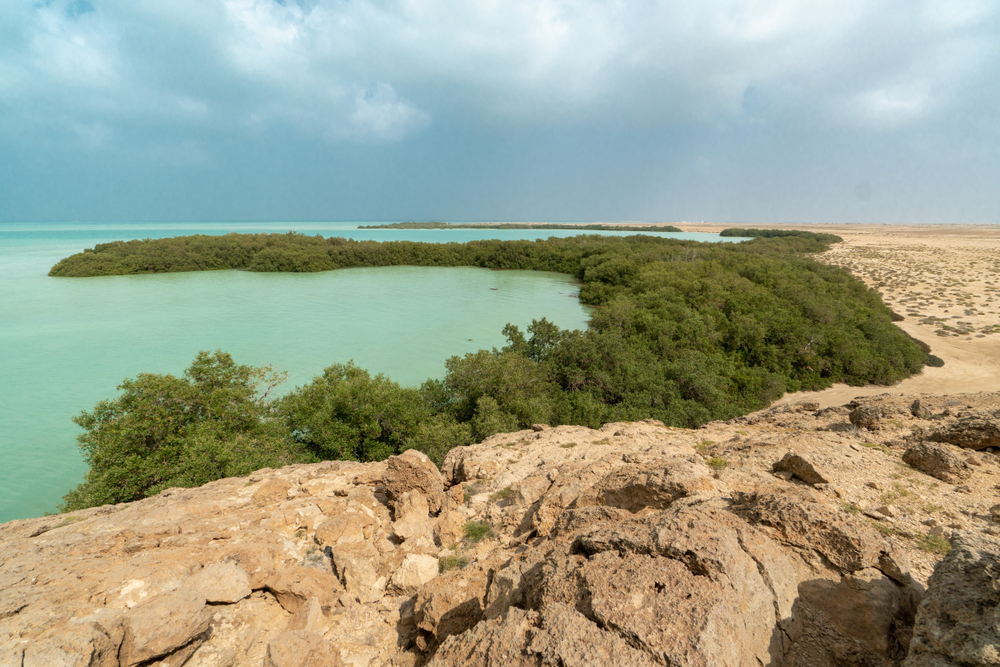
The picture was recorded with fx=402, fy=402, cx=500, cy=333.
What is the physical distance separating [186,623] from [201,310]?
40.0 m

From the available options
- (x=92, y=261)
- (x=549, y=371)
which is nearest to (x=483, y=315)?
(x=549, y=371)

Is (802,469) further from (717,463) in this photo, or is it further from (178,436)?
(178,436)

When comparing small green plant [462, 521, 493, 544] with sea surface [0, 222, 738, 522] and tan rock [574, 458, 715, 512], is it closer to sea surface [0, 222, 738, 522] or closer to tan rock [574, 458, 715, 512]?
tan rock [574, 458, 715, 512]

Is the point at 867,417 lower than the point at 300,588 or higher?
higher

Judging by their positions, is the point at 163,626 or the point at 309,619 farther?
the point at 309,619

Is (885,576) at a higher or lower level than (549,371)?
higher

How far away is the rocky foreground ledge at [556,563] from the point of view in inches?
122

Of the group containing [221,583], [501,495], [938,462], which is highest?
[938,462]

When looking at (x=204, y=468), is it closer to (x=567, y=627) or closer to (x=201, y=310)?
(x=567, y=627)

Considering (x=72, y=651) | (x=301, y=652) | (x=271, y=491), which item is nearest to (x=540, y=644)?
(x=301, y=652)

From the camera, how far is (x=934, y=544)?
4.46 m

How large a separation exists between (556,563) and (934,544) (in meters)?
4.28

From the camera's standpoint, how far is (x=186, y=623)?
4.62m

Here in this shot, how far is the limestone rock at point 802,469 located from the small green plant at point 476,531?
16.7 ft
